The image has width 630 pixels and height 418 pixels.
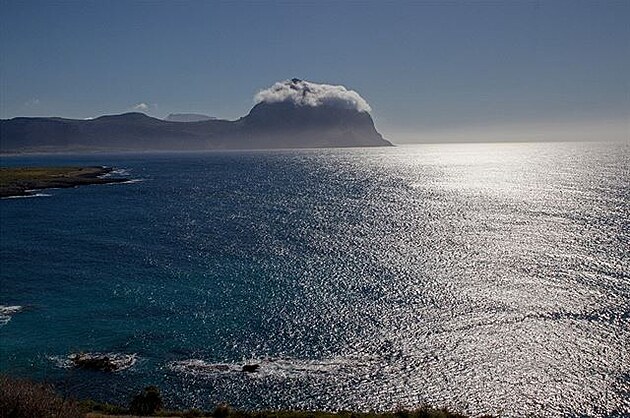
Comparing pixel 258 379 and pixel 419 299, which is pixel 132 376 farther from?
pixel 419 299

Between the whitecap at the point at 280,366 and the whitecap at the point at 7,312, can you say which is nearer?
the whitecap at the point at 280,366

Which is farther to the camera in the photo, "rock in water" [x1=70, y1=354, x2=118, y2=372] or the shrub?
"rock in water" [x1=70, y1=354, x2=118, y2=372]

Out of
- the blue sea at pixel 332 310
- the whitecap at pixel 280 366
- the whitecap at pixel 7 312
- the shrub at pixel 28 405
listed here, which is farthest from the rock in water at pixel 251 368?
the whitecap at pixel 7 312

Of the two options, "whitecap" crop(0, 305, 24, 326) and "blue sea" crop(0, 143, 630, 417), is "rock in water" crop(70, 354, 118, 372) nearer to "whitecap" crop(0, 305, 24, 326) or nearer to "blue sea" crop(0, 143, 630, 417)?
"blue sea" crop(0, 143, 630, 417)

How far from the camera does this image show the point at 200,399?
41812mm

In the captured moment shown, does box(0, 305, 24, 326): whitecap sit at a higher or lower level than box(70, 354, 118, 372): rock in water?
higher

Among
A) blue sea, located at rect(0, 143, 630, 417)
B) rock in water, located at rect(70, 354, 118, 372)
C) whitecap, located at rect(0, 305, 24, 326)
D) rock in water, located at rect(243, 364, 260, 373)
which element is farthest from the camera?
whitecap, located at rect(0, 305, 24, 326)

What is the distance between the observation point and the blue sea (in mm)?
43844

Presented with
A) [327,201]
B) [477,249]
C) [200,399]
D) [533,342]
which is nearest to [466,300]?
[533,342]

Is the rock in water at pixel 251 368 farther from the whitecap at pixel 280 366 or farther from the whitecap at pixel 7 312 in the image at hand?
the whitecap at pixel 7 312

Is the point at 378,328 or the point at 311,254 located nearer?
the point at 378,328

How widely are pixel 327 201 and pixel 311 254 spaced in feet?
222

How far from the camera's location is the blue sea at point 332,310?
43844 mm

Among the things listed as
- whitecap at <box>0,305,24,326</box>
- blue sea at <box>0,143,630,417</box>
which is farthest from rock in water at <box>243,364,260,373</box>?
whitecap at <box>0,305,24,326</box>
